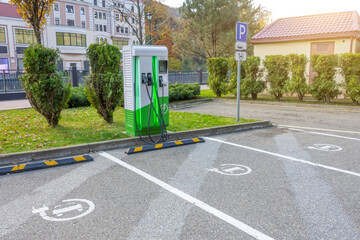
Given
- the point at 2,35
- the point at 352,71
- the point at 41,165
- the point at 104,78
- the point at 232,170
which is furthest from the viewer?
the point at 2,35

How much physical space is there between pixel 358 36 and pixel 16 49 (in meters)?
53.8

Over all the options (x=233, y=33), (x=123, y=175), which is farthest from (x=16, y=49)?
(x=123, y=175)

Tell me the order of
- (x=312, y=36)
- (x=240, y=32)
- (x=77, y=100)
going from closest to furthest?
(x=240, y=32) → (x=77, y=100) → (x=312, y=36)

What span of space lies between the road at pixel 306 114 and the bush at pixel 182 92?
4.75 ft

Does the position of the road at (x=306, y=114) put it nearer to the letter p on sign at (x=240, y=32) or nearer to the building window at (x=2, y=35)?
the letter p on sign at (x=240, y=32)

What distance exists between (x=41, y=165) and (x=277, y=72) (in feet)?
41.0

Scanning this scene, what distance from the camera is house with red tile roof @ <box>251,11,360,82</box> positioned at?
16.2m

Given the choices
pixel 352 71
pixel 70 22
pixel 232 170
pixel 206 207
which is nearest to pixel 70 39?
pixel 70 22

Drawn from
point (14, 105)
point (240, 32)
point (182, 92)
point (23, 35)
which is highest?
point (23, 35)

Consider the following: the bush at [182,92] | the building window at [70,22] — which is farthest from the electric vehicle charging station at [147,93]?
the building window at [70,22]

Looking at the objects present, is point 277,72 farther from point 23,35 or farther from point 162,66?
point 23,35

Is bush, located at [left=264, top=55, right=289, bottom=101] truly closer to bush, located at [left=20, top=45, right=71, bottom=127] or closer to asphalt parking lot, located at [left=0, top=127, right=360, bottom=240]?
asphalt parking lot, located at [left=0, top=127, right=360, bottom=240]

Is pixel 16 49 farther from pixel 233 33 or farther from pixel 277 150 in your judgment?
pixel 277 150

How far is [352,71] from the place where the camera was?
12.8 meters
